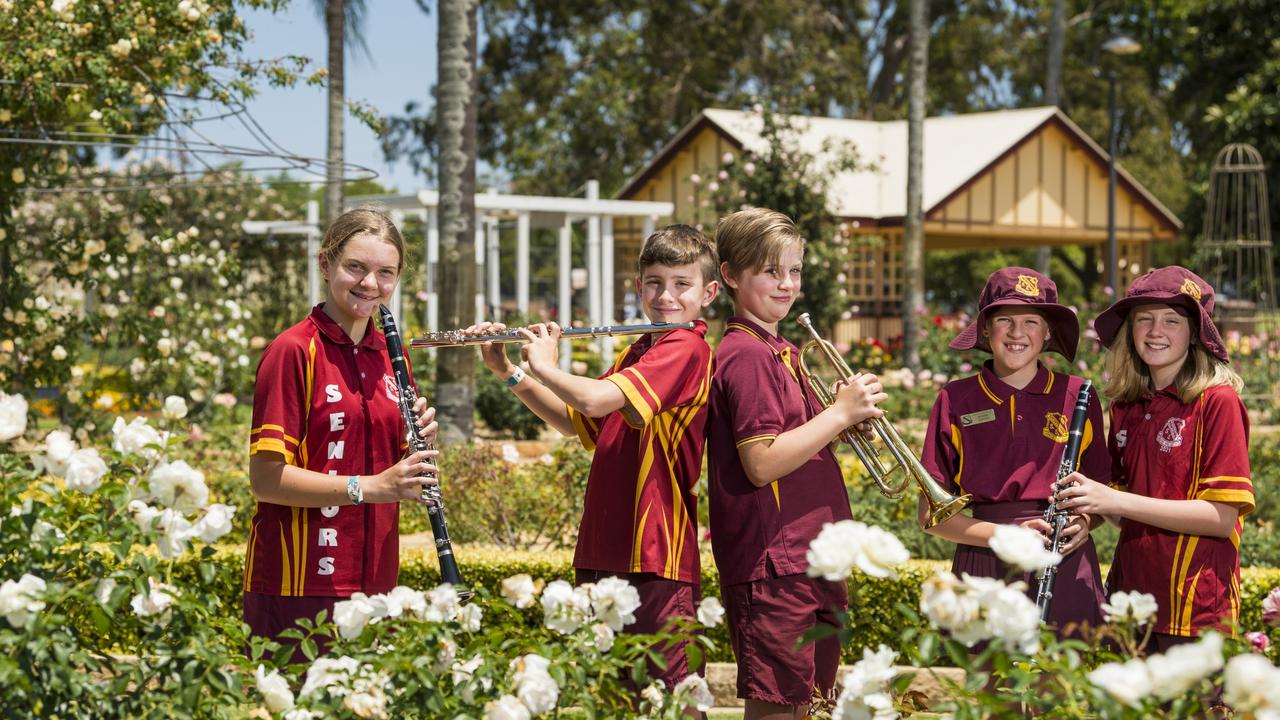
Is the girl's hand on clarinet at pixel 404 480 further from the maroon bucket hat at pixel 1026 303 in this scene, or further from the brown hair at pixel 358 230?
the maroon bucket hat at pixel 1026 303

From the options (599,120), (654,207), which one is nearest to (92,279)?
(654,207)

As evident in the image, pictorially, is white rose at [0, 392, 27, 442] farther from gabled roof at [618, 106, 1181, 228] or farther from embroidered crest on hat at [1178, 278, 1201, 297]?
gabled roof at [618, 106, 1181, 228]

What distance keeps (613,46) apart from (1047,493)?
29.4 metres

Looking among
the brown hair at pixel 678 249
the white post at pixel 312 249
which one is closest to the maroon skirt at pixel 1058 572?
the brown hair at pixel 678 249

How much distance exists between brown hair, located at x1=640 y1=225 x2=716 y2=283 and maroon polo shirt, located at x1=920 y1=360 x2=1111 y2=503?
769 millimetres

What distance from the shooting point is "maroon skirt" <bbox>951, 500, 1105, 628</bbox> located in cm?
350

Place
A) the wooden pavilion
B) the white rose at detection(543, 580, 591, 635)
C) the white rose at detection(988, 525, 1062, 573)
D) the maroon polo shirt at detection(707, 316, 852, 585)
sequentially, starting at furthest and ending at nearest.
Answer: the wooden pavilion
the maroon polo shirt at detection(707, 316, 852, 585)
the white rose at detection(543, 580, 591, 635)
the white rose at detection(988, 525, 1062, 573)

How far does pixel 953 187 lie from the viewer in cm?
2202

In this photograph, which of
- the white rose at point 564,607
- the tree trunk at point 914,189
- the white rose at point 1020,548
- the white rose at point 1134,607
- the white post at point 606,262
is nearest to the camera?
the white rose at point 1020,548

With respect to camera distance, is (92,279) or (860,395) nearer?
(860,395)

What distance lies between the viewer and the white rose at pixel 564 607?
2.52 meters

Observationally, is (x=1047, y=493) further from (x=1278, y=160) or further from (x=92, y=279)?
(x=1278, y=160)

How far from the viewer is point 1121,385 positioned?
3734 mm

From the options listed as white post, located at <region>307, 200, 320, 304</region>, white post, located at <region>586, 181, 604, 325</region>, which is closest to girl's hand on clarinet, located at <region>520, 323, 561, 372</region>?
white post, located at <region>586, 181, 604, 325</region>
